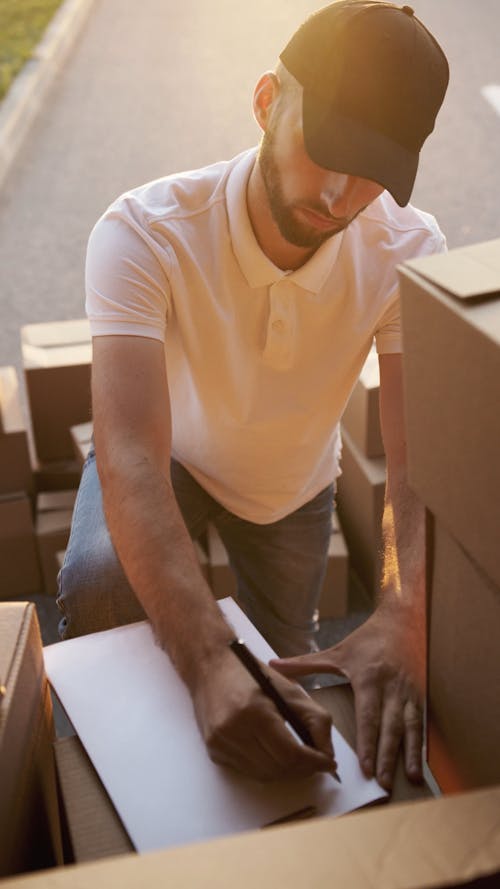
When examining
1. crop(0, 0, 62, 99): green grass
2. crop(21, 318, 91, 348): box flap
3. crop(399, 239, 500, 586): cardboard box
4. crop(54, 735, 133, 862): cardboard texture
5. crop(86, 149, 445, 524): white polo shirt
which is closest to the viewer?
crop(399, 239, 500, 586): cardboard box

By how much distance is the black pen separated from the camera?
3.08 feet

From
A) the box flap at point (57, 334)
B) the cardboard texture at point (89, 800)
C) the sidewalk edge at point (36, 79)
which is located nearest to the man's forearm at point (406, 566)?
the cardboard texture at point (89, 800)

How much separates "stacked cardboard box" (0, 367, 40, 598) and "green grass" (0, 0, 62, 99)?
4381mm

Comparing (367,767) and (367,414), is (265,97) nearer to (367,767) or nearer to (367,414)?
(367,414)

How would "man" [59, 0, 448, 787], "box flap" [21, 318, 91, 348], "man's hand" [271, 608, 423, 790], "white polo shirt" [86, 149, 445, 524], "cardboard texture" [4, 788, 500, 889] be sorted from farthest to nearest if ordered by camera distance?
"box flap" [21, 318, 91, 348] < "white polo shirt" [86, 149, 445, 524] < "man" [59, 0, 448, 787] < "man's hand" [271, 608, 423, 790] < "cardboard texture" [4, 788, 500, 889]

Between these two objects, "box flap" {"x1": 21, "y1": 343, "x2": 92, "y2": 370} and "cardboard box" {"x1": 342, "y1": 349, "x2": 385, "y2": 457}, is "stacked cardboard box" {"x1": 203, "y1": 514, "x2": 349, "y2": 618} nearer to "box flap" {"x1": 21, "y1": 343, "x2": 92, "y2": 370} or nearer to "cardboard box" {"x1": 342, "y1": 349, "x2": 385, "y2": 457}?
"cardboard box" {"x1": 342, "y1": 349, "x2": 385, "y2": 457}

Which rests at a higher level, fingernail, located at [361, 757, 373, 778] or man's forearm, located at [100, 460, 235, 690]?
man's forearm, located at [100, 460, 235, 690]

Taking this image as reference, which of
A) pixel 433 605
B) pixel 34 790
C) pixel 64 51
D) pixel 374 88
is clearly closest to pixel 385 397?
pixel 374 88

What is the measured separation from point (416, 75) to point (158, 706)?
3.08 ft

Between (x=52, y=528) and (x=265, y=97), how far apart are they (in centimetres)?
127

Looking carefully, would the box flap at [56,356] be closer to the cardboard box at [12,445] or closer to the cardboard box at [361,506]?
the cardboard box at [12,445]

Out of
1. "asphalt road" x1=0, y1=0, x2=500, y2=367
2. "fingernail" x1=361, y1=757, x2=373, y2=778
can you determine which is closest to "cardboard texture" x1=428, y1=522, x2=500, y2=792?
"fingernail" x1=361, y1=757, x2=373, y2=778

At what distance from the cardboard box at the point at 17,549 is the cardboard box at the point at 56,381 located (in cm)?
19

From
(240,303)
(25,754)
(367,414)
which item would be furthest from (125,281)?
(367,414)
